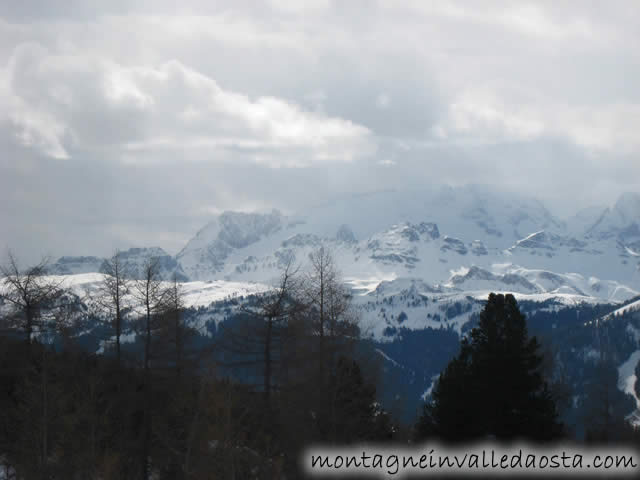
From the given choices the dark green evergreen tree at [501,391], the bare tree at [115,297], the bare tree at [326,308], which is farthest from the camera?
the bare tree at [115,297]

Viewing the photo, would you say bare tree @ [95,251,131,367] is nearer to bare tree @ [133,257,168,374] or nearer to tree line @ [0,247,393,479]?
tree line @ [0,247,393,479]

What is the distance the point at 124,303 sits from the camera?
47562 mm

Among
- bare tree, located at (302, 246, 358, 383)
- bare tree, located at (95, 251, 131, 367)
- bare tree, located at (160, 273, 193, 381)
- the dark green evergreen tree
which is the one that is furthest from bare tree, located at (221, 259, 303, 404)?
the dark green evergreen tree

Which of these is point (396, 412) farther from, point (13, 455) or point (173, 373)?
point (13, 455)

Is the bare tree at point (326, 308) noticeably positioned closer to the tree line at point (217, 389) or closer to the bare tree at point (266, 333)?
the tree line at point (217, 389)

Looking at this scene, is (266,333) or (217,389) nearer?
(217,389)

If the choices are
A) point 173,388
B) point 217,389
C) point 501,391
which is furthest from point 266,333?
point 501,391

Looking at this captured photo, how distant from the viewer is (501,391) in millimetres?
33875

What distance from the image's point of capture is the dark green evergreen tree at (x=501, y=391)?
33.3 metres

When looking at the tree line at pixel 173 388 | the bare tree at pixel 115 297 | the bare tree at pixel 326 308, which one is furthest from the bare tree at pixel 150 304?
the bare tree at pixel 326 308

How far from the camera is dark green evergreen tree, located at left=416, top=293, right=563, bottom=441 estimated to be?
33312mm

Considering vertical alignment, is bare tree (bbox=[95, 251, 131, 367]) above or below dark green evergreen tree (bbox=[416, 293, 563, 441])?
above

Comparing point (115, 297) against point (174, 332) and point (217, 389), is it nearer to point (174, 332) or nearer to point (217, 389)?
point (174, 332)

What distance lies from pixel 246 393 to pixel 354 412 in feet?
17.7
